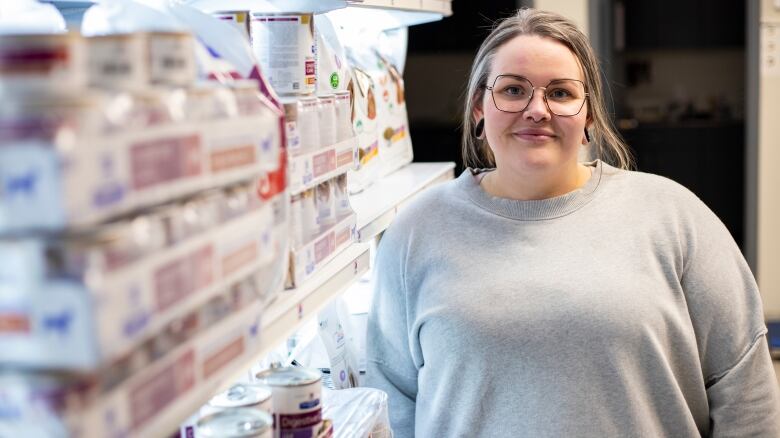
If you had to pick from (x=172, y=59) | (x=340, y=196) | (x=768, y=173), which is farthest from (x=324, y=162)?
(x=768, y=173)

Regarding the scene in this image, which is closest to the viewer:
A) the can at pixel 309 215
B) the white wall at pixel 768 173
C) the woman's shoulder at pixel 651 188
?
the can at pixel 309 215

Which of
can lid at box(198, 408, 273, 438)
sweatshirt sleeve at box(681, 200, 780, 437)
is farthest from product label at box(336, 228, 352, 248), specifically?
sweatshirt sleeve at box(681, 200, 780, 437)

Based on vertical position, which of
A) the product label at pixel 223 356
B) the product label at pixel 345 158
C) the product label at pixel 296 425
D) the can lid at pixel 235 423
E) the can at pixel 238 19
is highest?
the can at pixel 238 19

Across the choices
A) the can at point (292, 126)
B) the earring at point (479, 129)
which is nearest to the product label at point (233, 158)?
the can at point (292, 126)

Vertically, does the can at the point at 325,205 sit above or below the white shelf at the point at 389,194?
above

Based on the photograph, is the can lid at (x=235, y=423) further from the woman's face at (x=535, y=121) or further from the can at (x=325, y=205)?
the woman's face at (x=535, y=121)

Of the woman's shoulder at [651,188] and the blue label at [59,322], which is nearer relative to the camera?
the blue label at [59,322]

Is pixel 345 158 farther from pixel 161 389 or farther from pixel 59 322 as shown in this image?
pixel 59 322

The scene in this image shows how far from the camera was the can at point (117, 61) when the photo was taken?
0.80 meters

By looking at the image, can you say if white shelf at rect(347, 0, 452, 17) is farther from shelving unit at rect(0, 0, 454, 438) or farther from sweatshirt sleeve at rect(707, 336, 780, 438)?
sweatshirt sleeve at rect(707, 336, 780, 438)

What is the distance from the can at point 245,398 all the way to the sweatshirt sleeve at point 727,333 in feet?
3.37

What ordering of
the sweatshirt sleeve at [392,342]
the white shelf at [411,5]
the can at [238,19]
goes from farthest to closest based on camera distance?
the sweatshirt sleeve at [392,342] < the white shelf at [411,5] < the can at [238,19]

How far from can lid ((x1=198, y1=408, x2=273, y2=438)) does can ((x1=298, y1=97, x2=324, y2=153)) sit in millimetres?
374

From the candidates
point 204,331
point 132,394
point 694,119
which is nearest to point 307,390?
point 204,331
